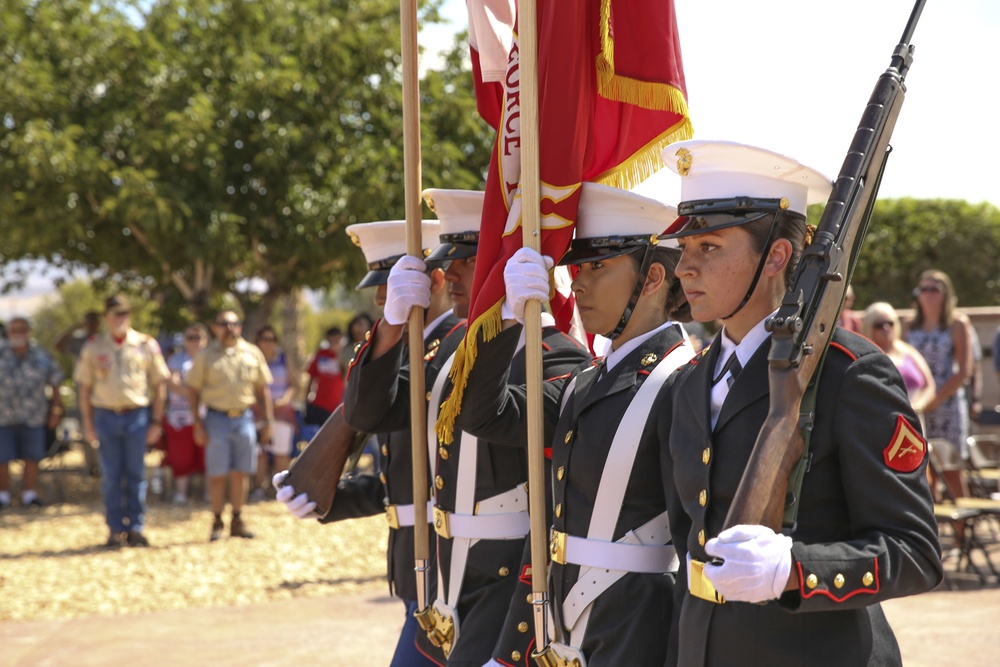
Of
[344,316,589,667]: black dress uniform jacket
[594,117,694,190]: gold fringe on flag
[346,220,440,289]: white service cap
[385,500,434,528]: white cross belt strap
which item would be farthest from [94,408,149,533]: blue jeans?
[594,117,694,190]: gold fringe on flag

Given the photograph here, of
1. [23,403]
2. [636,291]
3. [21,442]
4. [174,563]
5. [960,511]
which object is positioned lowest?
[174,563]

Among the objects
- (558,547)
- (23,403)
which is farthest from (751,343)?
(23,403)

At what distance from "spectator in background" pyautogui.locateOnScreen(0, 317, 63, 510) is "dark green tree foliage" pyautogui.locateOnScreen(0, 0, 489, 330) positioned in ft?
3.75

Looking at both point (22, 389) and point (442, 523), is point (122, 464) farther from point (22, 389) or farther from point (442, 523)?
point (442, 523)

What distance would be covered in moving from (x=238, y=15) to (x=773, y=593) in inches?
481

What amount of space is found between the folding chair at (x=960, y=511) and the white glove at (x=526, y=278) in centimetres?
479

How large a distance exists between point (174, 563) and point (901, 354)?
5684mm

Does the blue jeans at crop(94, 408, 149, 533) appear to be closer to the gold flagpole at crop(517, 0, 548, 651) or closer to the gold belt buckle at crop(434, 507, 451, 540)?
the gold belt buckle at crop(434, 507, 451, 540)

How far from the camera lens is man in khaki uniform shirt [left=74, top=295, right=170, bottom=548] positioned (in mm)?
10023

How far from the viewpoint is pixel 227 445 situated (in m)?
10.3

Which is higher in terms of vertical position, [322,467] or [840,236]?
[840,236]

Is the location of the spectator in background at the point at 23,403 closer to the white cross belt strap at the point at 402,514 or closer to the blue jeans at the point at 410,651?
the white cross belt strap at the point at 402,514

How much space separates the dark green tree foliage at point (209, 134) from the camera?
1184 cm

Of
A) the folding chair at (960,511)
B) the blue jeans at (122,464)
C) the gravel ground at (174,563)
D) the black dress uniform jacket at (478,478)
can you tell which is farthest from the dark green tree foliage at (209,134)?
the black dress uniform jacket at (478,478)
